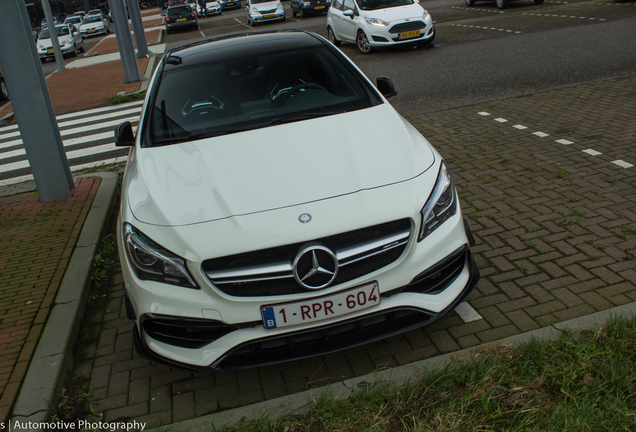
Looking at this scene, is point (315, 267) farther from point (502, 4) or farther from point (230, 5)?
point (230, 5)

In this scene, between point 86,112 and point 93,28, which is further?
point 93,28

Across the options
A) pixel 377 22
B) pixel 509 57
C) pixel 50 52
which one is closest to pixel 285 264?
pixel 509 57

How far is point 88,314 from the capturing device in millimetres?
3986

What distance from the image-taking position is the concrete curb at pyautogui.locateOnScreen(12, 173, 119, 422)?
2961 millimetres

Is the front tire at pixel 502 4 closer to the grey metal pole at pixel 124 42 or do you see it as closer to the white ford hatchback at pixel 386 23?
the white ford hatchback at pixel 386 23

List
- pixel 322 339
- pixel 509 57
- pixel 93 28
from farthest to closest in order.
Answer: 1. pixel 93 28
2. pixel 509 57
3. pixel 322 339

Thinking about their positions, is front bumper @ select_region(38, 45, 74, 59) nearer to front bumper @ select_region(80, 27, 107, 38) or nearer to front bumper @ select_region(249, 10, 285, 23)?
front bumper @ select_region(249, 10, 285, 23)

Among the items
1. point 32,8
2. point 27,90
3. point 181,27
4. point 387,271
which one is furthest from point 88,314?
point 32,8

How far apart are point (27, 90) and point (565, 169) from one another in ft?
17.9

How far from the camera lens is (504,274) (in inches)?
150

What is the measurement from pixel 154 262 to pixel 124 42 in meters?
13.2

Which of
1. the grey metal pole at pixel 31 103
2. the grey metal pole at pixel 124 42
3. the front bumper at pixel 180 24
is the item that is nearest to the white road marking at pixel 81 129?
the grey metal pole at pixel 31 103

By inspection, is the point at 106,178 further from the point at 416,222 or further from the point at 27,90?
the point at 416,222

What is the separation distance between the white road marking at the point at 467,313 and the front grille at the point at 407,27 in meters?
11.8
